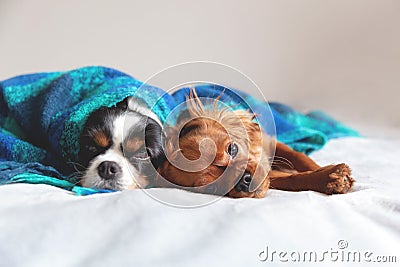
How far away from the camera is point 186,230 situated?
796mm

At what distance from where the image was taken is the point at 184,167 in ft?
3.55

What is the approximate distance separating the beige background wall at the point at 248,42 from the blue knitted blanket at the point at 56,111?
101cm

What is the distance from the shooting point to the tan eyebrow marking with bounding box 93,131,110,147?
4.03 ft

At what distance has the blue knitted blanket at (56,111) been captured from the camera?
1.26 metres

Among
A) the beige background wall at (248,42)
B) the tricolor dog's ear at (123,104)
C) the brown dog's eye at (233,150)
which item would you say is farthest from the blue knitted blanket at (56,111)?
the beige background wall at (248,42)

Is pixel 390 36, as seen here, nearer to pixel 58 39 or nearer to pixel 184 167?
pixel 58 39

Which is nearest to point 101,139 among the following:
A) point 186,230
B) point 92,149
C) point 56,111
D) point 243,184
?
point 92,149

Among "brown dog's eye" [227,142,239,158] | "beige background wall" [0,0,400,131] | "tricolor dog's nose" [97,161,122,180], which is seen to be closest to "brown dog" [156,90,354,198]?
"brown dog's eye" [227,142,239,158]

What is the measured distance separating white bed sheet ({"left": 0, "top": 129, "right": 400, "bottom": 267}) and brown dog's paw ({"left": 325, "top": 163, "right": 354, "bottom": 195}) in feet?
0.26

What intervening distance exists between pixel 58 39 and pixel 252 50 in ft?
3.29

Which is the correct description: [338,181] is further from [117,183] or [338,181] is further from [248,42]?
[248,42]

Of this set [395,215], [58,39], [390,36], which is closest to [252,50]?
[390,36]

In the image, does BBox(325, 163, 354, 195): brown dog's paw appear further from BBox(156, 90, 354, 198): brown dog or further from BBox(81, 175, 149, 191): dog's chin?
BBox(81, 175, 149, 191): dog's chin

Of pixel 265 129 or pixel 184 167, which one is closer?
pixel 184 167
